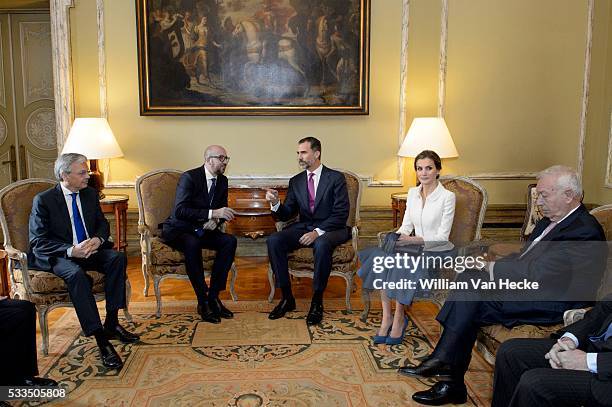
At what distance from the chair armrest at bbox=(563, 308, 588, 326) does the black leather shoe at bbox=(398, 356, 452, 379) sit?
706 millimetres

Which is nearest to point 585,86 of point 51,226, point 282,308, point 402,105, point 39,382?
point 402,105

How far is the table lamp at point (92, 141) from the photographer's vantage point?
5.00 meters

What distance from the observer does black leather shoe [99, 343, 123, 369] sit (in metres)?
3.20

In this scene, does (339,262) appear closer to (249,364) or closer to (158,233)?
(249,364)

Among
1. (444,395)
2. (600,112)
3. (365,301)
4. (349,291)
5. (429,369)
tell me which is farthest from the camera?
(600,112)

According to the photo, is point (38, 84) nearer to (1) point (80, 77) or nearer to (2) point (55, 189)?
(1) point (80, 77)

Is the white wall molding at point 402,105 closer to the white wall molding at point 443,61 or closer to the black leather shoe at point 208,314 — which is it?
the white wall molding at point 443,61

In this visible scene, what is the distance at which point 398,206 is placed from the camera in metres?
5.39

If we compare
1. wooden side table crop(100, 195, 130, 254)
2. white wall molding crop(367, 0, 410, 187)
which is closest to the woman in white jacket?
white wall molding crop(367, 0, 410, 187)

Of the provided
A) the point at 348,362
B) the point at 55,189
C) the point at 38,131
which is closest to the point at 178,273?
the point at 55,189

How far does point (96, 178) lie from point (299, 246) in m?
2.24

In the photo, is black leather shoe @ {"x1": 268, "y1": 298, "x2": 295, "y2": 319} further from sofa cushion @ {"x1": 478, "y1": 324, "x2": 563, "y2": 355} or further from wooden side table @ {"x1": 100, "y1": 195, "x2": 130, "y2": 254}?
wooden side table @ {"x1": 100, "y1": 195, "x2": 130, "y2": 254}

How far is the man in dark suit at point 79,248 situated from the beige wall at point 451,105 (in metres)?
2.16

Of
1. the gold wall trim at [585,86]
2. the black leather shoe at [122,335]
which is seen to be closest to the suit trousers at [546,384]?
the black leather shoe at [122,335]
